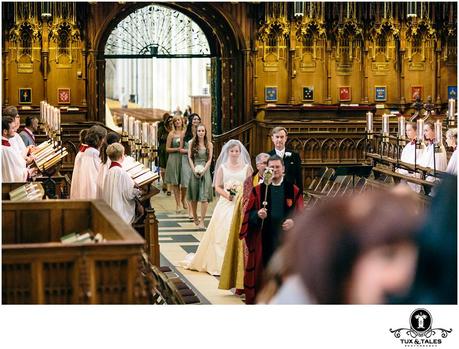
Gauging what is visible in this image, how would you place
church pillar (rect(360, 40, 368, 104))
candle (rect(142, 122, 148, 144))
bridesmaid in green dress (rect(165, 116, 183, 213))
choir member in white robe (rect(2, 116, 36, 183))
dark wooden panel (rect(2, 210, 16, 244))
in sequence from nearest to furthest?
dark wooden panel (rect(2, 210, 16, 244)) < choir member in white robe (rect(2, 116, 36, 183)) < candle (rect(142, 122, 148, 144)) < bridesmaid in green dress (rect(165, 116, 183, 213)) < church pillar (rect(360, 40, 368, 104))

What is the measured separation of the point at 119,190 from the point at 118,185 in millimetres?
54

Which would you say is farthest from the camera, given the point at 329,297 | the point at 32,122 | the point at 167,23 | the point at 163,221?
the point at 167,23

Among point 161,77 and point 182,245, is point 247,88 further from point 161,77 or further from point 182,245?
point 161,77

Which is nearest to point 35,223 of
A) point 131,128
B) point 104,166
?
point 104,166

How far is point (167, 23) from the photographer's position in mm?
23078

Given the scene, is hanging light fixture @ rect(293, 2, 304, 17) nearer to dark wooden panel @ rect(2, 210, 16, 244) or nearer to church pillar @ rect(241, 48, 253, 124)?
church pillar @ rect(241, 48, 253, 124)

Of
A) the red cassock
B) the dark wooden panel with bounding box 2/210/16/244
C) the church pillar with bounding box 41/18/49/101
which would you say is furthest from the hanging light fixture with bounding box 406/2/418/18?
the dark wooden panel with bounding box 2/210/16/244

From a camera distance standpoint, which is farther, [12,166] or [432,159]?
[432,159]

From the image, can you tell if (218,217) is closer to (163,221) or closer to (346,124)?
(163,221)

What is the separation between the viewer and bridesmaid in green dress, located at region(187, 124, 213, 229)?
1390cm

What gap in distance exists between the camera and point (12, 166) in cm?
914

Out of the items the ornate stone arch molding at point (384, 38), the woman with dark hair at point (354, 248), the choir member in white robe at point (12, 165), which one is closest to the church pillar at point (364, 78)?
the ornate stone arch molding at point (384, 38)

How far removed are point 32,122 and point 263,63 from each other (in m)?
8.97

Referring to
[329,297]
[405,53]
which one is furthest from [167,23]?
[329,297]
